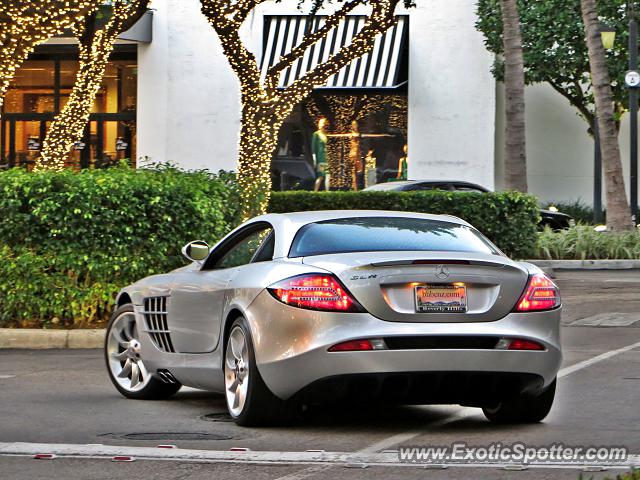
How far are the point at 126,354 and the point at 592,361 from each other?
14.3 ft

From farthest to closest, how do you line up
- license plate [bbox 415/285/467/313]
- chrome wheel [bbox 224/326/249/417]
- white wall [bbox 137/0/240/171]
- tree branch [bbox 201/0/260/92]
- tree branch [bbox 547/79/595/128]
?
tree branch [bbox 547/79/595/128], white wall [bbox 137/0/240/171], tree branch [bbox 201/0/260/92], chrome wheel [bbox 224/326/249/417], license plate [bbox 415/285/467/313]

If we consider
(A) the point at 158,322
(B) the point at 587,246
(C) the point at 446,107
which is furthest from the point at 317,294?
(C) the point at 446,107

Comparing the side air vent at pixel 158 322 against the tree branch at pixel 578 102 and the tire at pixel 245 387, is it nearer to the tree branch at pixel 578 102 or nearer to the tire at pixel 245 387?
the tire at pixel 245 387

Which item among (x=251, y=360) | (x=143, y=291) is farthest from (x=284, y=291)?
(x=143, y=291)

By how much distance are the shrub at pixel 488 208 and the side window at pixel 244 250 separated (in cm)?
1527

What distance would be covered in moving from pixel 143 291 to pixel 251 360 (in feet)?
6.92

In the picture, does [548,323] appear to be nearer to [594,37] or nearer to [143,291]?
[143,291]

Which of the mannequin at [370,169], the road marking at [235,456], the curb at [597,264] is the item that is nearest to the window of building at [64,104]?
the mannequin at [370,169]

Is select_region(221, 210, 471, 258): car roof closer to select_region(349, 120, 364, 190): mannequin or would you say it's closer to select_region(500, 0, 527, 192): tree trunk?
select_region(500, 0, 527, 192): tree trunk

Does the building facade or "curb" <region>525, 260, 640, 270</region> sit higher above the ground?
the building facade

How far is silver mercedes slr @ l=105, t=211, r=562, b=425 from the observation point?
8.45m

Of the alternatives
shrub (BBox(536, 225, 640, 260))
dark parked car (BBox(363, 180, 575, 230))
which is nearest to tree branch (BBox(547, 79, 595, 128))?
dark parked car (BBox(363, 180, 575, 230))

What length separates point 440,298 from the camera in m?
8.59

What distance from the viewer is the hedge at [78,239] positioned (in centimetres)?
1506
